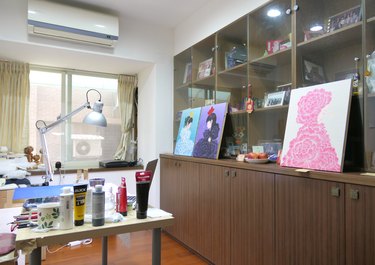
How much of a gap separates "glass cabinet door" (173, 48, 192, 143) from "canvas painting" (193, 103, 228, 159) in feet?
2.00

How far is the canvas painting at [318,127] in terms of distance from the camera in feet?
4.90

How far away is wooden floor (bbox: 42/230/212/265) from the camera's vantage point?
2.56 m

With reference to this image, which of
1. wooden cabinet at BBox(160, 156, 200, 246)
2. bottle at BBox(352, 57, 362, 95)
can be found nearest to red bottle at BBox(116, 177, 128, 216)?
wooden cabinet at BBox(160, 156, 200, 246)

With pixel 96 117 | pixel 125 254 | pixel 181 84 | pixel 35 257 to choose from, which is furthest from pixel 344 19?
pixel 125 254

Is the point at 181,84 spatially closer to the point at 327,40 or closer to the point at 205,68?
the point at 205,68

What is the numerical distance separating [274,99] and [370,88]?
0.75m

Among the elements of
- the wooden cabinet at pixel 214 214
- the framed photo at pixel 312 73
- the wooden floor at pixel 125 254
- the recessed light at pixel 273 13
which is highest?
the recessed light at pixel 273 13

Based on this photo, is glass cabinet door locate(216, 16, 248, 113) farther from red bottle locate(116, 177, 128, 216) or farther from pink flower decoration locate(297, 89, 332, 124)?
red bottle locate(116, 177, 128, 216)

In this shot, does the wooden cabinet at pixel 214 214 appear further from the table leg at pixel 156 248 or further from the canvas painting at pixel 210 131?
the table leg at pixel 156 248

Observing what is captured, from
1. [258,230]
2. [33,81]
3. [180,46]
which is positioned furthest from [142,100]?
[258,230]

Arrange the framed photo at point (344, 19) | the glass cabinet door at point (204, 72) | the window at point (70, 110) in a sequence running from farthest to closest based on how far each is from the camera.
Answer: the window at point (70, 110)
the glass cabinet door at point (204, 72)
the framed photo at point (344, 19)

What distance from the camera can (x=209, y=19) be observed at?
2893mm

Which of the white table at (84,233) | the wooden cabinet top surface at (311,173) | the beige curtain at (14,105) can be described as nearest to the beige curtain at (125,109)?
the beige curtain at (14,105)

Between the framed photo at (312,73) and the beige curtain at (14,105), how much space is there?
10.9 ft
